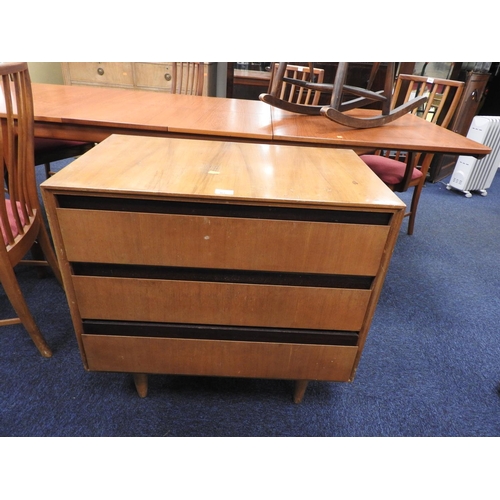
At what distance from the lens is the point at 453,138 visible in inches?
50.3

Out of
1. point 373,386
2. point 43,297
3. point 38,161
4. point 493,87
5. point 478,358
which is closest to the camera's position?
point 373,386

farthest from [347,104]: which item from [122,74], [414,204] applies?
[122,74]

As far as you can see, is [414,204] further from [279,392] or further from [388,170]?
[279,392]

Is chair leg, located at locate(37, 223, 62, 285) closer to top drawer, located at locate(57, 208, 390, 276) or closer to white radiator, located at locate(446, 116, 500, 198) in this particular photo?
top drawer, located at locate(57, 208, 390, 276)

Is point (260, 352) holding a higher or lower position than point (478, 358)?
higher

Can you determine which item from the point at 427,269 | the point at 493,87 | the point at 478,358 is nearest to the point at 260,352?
the point at 478,358

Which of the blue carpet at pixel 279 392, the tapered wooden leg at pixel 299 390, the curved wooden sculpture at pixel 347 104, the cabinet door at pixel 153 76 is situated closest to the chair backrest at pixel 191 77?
the cabinet door at pixel 153 76

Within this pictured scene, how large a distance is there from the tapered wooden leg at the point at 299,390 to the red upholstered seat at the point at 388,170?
1146 mm

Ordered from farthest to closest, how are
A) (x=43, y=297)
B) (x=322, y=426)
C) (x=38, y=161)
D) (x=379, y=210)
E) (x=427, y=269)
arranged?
(x=427, y=269) < (x=38, y=161) < (x=43, y=297) < (x=322, y=426) < (x=379, y=210)

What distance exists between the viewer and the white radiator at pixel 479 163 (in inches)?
106

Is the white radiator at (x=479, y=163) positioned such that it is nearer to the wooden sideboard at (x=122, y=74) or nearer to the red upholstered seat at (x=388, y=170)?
the red upholstered seat at (x=388, y=170)

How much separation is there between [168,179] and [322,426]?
34.6 inches

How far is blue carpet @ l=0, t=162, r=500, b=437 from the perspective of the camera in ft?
3.36

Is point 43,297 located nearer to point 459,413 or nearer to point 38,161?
point 38,161
